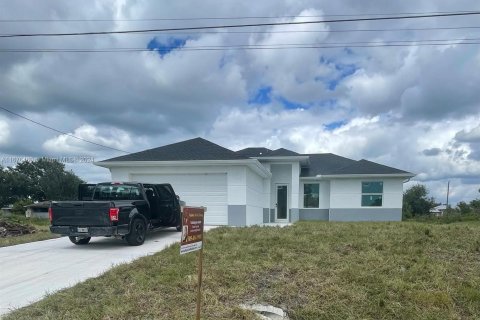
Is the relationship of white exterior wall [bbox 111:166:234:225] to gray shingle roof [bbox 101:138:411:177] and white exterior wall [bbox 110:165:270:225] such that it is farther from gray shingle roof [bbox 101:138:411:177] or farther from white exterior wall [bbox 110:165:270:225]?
gray shingle roof [bbox 101:138:411:177]

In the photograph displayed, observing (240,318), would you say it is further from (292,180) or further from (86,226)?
(292,180)

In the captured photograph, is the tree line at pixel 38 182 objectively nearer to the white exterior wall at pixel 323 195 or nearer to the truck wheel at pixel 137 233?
the white exterior wall at pixel 323 195

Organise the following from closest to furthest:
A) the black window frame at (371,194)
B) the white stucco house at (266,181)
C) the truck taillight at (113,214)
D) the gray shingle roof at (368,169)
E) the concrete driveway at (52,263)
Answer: the concrete driveway at (52,263) → the truck taillight at (113,214) → the white stucco house at (266,181) → the gray shingle roof at (368,169) → the black window frame at (371,194)

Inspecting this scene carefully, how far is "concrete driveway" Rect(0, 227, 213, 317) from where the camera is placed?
6.22m

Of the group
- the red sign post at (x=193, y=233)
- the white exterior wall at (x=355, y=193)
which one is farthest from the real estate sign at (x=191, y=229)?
the white exterior wall at (x=355, y=193)

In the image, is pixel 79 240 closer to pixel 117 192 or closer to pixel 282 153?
pixel 117 192

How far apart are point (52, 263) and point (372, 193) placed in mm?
18147

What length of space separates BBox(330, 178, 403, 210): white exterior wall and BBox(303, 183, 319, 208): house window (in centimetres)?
119

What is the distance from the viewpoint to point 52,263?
8.34 metres

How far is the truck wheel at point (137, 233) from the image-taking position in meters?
10.4

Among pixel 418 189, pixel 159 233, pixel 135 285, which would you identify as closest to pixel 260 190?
pixel 159 233

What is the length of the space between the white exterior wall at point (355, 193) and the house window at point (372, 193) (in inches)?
6.8

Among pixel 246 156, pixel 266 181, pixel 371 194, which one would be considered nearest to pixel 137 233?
pixel 246 156

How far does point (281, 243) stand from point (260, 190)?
11.1 m
